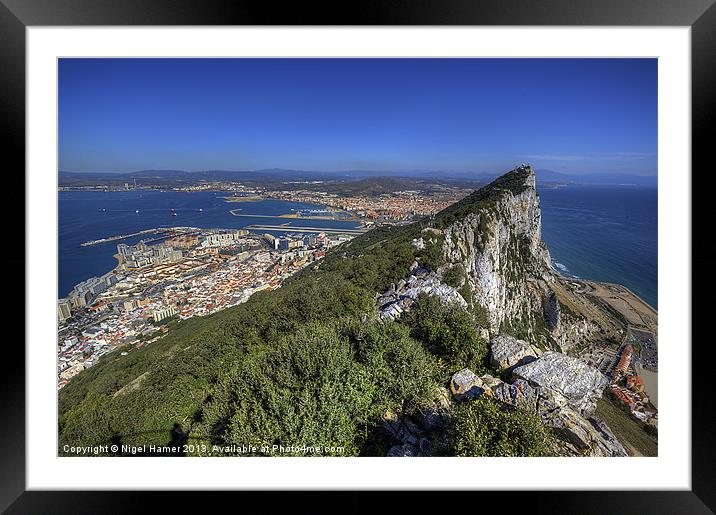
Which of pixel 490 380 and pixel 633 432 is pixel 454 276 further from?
pixel 633 432

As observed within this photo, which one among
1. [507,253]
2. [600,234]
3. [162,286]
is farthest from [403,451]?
[507,253]

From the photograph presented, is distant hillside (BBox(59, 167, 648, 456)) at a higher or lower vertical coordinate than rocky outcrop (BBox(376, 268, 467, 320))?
lower

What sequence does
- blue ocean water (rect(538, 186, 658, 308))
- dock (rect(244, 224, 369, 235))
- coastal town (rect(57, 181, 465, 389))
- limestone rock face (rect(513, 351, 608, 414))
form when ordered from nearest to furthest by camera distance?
limestone rock face (rect(513, 351, 608, 414)) < coastal town (rect(57, 181, 465, 389)) < blue ocean water (rect(538, 186, 658, 308)) < dock (rect(244, 224, 369, 235))

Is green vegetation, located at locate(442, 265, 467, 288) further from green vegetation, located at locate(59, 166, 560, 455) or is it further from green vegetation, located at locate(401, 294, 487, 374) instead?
green vegetation, located at locate(401, 294, 487, 374)

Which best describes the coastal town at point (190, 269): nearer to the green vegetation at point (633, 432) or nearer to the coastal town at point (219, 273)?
the coastal town at point (219, 273)

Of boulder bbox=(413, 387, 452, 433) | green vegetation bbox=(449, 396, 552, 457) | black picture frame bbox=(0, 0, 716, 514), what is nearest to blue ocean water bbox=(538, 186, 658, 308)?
black picture frame bbox=(0, 0, 716, 514)

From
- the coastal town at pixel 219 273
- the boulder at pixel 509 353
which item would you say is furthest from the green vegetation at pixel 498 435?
the boulder at pixel 509 353
